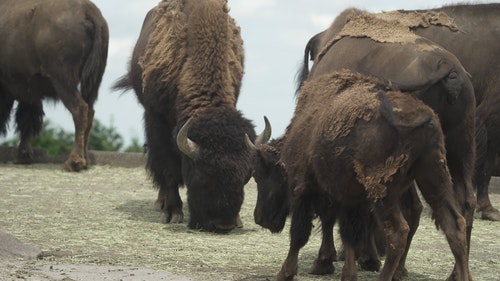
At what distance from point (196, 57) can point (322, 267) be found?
365 cm

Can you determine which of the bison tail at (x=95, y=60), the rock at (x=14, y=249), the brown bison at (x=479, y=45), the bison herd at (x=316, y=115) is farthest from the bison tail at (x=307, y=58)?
the rock at (x=14, y=249)

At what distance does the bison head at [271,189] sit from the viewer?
27.1 ft

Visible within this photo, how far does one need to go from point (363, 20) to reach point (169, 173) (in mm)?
3213

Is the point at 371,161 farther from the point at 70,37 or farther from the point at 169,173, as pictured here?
the point at 70,37

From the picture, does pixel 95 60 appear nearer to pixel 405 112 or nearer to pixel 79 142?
pixel 79 142

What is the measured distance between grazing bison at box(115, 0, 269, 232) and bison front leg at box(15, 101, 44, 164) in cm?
500

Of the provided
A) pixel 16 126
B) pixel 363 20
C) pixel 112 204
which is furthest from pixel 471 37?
pixel 16 126

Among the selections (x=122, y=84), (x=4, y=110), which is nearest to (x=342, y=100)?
(x=122, y=84)

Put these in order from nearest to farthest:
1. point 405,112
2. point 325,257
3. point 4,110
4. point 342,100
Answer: point 405,112, point 342,100, point 325,257, point 4,110

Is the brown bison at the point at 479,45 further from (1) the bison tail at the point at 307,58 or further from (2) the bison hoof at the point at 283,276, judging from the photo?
(2) the bison hoof at the point at 283,276

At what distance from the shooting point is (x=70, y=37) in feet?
51.4

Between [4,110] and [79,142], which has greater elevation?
[4,110]

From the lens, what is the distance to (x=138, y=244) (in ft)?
30.7

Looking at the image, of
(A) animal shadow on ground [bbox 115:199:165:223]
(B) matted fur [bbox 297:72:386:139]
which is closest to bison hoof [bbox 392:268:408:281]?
(B) matted fur [bbox 297:72:386:139]
